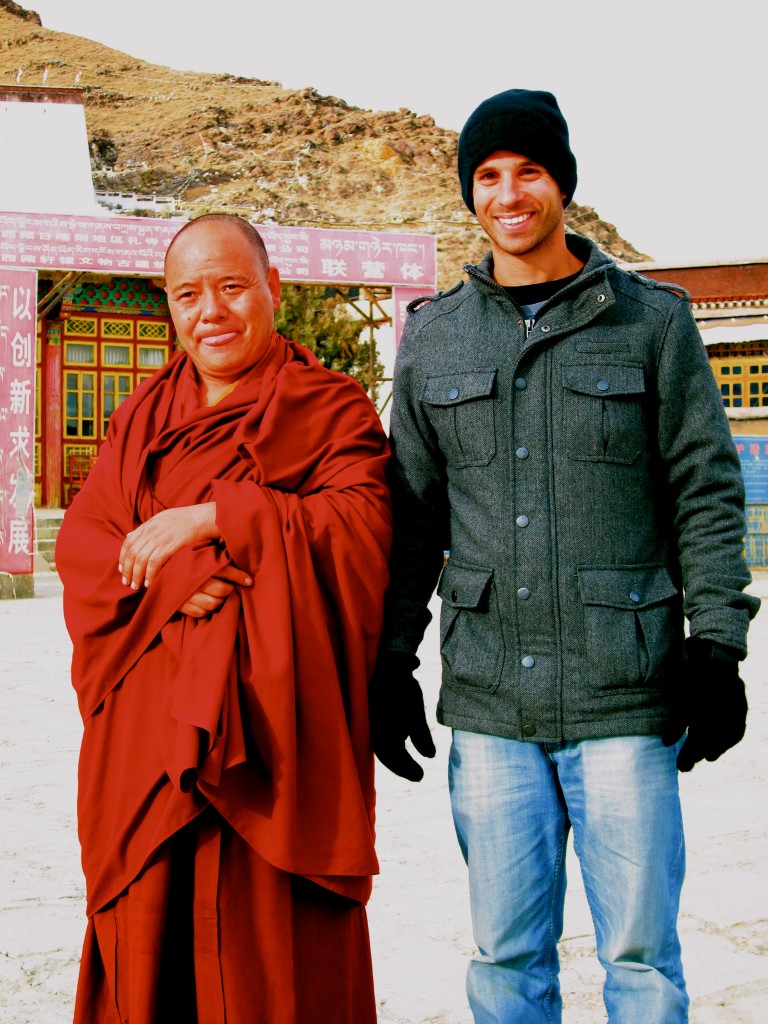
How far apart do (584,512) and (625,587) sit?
149mm

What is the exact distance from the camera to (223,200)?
1994 inches

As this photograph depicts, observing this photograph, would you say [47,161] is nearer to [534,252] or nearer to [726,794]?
[726,794]

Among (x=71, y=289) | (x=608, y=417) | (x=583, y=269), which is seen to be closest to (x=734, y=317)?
(x=71, y=289)

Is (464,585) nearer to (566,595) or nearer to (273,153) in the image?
(566,595)

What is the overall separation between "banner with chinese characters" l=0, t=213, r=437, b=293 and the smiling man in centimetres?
1097

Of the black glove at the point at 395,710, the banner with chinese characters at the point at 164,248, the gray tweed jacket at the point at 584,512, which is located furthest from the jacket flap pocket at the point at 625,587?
the banner with chinese characters at the point at 164,248

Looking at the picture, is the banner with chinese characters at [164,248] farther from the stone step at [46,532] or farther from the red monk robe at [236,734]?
the red monk robe at [236,734]

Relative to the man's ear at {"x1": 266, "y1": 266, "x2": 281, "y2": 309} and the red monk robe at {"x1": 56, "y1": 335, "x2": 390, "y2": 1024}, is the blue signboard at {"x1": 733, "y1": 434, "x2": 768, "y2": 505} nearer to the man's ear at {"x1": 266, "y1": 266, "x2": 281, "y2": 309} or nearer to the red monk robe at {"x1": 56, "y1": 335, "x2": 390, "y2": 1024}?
the man's ear at {"x1": 266, "y1": 266, "x2": 281, "y2": 309}

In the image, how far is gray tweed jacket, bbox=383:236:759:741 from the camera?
6.71ft

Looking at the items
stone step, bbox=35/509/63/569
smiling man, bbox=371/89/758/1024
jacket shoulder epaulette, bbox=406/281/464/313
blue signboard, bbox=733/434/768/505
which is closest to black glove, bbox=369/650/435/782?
smiling man, bbox=371/89/758/1024

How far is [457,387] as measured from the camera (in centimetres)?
222

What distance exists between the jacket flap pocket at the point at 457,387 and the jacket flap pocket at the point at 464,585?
0.31 metres

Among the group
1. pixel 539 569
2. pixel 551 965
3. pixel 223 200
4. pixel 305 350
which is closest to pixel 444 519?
pixel 539 569

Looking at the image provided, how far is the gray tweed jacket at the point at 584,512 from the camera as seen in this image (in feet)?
6.71
